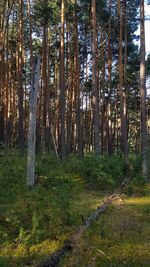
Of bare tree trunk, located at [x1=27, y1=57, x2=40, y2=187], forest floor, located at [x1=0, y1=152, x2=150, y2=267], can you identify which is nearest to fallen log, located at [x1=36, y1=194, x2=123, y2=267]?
forest floor, located at [x1=0, y1=152, x2=150, y2=267]

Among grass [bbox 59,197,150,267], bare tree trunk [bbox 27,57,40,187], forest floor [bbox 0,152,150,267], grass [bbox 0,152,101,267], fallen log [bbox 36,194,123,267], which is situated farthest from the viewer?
bare tree trunk [bbox 27,57,40,187]

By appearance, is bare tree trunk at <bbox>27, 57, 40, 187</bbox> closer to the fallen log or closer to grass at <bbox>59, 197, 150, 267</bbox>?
the fallen log

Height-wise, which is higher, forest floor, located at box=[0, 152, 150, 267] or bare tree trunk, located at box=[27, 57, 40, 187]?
bare tree trunk, located at box=[27, 57, 40, 187]

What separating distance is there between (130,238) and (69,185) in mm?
4894

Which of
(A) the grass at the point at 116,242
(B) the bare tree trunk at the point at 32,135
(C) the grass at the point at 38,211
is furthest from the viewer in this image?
(B) the bare tree trunk at the point at 32,135

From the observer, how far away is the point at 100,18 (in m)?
25.9

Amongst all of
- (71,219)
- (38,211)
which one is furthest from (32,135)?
(71,219)

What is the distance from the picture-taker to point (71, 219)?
8461 millimetres

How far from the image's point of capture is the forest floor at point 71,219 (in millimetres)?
6898

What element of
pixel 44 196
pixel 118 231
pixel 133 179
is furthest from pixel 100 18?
pixel 118 231

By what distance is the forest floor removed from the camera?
22.6 feet

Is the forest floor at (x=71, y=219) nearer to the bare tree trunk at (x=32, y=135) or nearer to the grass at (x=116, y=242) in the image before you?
the grass at (x=116, y=242)

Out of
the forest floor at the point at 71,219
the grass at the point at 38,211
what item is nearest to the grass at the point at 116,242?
the forest floor at the point at 71,219

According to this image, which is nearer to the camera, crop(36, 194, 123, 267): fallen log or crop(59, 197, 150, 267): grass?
crop(36, 194, 123, 267): fallen log
